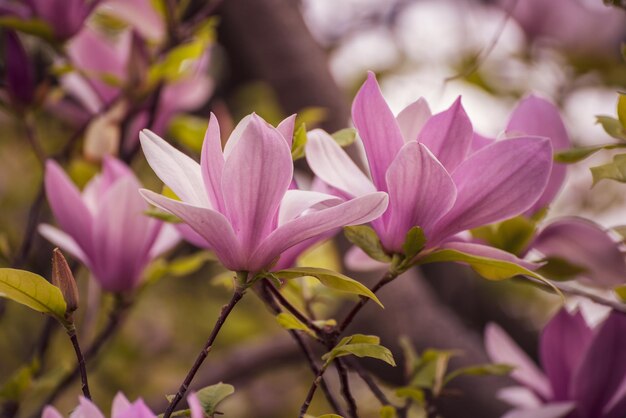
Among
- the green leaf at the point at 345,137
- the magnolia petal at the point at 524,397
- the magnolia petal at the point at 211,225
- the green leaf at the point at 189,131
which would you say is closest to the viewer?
the magnolia petal at the point at 211,225

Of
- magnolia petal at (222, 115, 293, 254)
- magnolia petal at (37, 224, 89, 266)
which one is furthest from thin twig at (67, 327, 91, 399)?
magnolia petal at (37, 224, 89, 266)

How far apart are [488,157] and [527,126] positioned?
0.16 m

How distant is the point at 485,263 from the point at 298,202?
12cm

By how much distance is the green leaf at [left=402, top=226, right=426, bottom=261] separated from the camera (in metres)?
0.45

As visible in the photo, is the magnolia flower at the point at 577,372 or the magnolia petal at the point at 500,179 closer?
the magnolia petal at the point at 500,179

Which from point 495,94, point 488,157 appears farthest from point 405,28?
point 488,157

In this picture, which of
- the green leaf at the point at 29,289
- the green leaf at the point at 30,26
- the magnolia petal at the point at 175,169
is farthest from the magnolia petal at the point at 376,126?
the green leaf at the point at 30,26

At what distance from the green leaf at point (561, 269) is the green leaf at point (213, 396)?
0.28m

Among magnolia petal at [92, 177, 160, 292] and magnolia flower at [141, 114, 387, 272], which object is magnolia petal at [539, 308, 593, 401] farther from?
magnolia petal at [92, 177, 160, 292]

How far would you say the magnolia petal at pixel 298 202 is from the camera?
43 cm

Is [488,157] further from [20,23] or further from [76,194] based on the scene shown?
[20,23]

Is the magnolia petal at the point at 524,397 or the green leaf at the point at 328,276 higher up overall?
the green leaf at the point at 328,276

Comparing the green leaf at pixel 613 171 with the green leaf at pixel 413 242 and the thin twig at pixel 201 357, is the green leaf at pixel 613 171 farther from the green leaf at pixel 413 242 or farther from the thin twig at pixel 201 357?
the thin twig at pixel 201 357

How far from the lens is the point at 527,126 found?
59 cm
